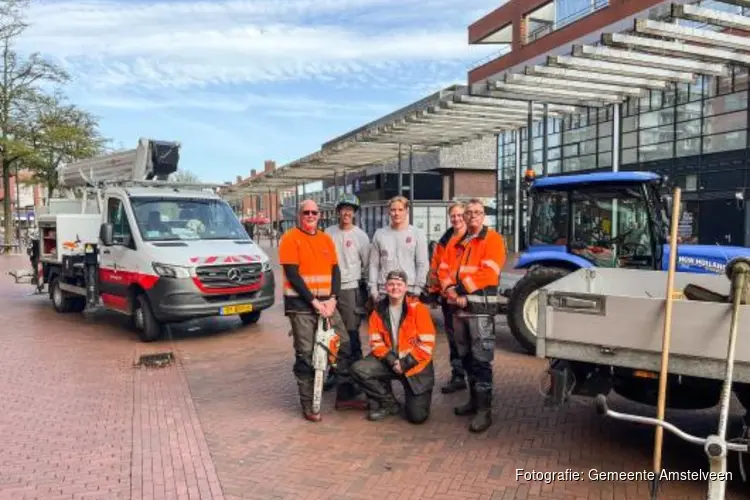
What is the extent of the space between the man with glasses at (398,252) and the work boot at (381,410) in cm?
105

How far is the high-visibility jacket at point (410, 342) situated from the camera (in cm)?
509

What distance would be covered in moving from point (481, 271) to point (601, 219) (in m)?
2.90

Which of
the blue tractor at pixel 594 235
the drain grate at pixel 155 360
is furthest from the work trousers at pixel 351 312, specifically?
the drain grate at pixel 155 360

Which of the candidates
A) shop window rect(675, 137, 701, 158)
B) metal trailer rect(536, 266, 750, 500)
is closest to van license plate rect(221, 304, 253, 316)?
metal trailer rect(536, 266, 750, 500)

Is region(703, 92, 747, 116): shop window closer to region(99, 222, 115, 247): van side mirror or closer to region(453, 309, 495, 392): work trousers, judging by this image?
region(453, 309, 495, 392): work trousers

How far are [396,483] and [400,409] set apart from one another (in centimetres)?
Answer: 147

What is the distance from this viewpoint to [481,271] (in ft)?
16.7

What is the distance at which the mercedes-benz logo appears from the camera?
28.8 feet

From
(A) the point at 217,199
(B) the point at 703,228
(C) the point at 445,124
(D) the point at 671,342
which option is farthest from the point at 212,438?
(B) the point at 703,228

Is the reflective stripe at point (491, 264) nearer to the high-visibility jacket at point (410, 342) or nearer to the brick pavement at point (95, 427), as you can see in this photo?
the high-visibility jacket at point (410, 342)

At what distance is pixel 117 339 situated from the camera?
29.9ft

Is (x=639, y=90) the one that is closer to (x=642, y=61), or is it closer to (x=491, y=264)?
(x=642, y=61)

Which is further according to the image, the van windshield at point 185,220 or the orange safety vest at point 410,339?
the van windshield at point 185,220

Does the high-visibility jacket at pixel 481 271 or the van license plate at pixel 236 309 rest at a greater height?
the high-visibility jacket at pixel 481 271
